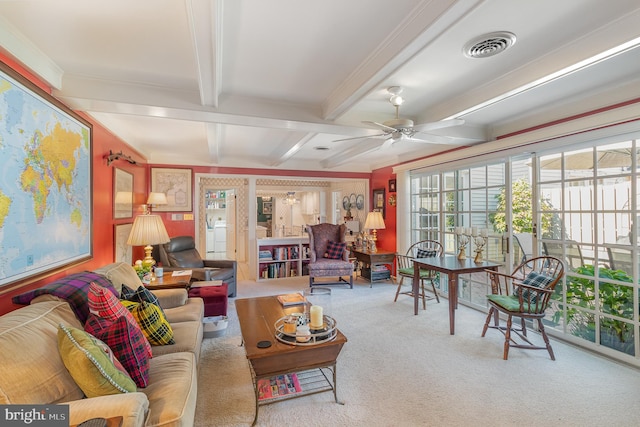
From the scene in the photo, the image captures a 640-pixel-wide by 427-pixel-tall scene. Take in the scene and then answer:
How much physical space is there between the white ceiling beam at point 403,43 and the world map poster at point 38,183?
209 cm

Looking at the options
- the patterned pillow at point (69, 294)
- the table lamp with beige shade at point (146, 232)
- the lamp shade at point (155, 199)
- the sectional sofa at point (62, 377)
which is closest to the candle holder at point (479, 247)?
the sectional sofa at point (62, 377)

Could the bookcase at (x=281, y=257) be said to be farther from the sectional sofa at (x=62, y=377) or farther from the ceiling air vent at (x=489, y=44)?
the ceiling air vent at (x=489, y=44)

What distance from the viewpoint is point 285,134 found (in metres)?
3.95

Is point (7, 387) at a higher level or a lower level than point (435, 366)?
higher

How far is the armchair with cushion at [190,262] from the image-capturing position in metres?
4.37

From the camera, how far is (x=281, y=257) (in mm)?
5863

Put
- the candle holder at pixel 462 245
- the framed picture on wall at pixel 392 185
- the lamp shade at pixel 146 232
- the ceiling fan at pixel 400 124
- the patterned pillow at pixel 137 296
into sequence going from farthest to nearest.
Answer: the framed picture on wall at pixel 392 185 < the candle holder at pixel 462 245 < the lamp shade at pixel 146 232 < the ceiling fan at pixel 400 124 < the patterned pillow at pixel 137 296

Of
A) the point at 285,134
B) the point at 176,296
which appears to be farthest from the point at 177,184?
the point at 176,296

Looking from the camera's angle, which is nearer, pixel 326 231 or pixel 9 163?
→ pixel 9 163

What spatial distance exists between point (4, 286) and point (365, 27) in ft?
8.06

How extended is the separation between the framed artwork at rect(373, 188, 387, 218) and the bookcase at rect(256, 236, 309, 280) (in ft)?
5.22

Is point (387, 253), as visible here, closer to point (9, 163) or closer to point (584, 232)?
point (584, 232)

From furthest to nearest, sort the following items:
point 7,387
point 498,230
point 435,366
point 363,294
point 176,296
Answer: point 363,294, point 498,230, point 176,296, point 435,366, point 7,387

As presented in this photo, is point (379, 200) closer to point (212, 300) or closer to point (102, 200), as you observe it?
point (212, 300)
